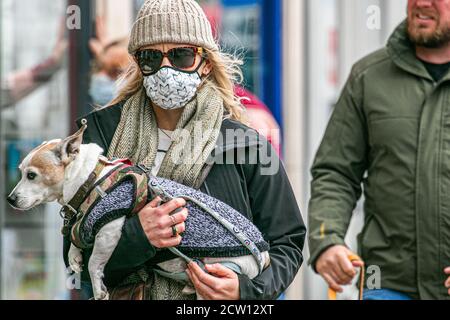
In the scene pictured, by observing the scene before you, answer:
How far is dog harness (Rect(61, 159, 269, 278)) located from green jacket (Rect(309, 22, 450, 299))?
1.26 m

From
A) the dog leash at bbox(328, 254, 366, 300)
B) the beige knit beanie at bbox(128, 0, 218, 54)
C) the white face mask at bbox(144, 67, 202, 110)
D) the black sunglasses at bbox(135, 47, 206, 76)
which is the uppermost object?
the beige knit beanie at bbox(128, 0, 218, 54)

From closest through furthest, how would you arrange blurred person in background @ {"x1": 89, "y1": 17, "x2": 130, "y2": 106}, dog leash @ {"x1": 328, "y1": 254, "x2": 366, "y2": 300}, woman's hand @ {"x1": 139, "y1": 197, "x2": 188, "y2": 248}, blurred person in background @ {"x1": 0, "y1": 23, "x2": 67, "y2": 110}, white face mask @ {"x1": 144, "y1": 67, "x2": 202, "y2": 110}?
woman's hand @ {"x1": 139, "y1": 197, "x2": 188, "y2": 248}, white face mask @ {"x1": 144, "y1": 67, "x2": 202, "y2": 110}, dog leash @ {"x1": 328, "y1": 254, "x2": 366, "y2": 300}, blurred person in background @ {"x1": 89, "y1": 17, "x2": 130, "y2": 106}, blurred person in background @ {"x1": 0, "y1": 23, "x2": 67, "y2": 110}

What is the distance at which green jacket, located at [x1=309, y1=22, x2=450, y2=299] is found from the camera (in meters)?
4.52

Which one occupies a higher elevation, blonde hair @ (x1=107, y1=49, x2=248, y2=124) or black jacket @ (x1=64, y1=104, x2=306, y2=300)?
blonde hair @ (x1=107, y1=49, x2=248, y2=124)

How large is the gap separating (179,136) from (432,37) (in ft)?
5.03

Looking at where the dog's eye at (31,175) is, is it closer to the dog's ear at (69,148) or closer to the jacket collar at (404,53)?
the dog's ear at (69,148)

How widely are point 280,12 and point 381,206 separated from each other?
3752 millimetres

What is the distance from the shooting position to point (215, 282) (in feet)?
11.1

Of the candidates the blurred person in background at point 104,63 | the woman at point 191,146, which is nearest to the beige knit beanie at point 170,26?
the woman at point 191,146

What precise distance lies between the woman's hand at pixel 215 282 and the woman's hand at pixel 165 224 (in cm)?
10

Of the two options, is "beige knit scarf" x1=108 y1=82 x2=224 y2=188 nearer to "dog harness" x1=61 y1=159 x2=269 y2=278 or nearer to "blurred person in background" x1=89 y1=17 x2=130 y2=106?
"dog harness" x1=61 y1=159 x2=269 y2=278

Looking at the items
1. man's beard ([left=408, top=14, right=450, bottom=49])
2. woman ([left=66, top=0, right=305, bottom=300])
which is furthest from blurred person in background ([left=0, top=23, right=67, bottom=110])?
woman ([left=66, top=0, right=305, bottom=300])

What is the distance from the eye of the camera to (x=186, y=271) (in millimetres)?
3398

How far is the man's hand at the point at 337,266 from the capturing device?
176 inches
